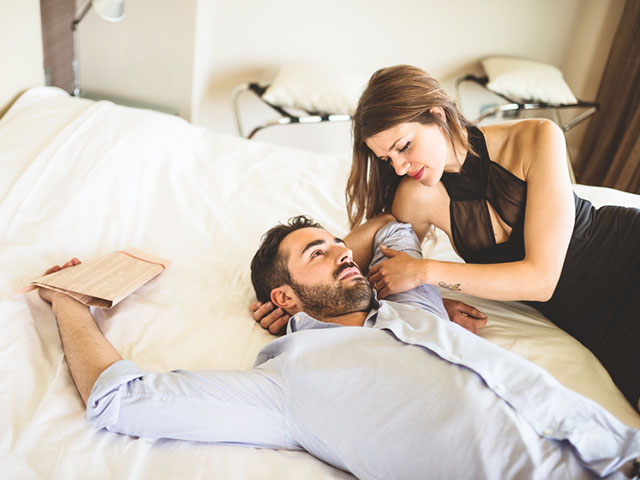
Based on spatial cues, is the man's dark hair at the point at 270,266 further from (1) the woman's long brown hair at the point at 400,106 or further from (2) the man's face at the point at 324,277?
(1) the woman's long brown hair at the point at 400,106

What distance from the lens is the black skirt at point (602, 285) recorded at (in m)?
1.25

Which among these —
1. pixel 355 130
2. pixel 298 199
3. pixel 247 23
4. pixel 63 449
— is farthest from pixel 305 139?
pixel 63 449

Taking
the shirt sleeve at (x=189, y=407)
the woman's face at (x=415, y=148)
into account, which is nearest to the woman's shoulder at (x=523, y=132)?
the woman's face at (x=415, y=148)

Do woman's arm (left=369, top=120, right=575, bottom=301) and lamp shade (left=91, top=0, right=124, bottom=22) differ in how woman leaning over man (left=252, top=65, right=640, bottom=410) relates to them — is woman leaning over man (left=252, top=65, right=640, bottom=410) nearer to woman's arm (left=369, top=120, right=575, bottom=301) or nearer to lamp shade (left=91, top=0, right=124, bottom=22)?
woman's arm (left=369, top=120, right=575, bottom=301)

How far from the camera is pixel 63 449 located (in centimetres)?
95

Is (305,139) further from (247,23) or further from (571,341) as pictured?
(571,341)

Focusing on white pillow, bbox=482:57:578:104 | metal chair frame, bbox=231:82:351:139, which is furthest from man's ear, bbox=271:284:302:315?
white pillow, bbox=482:57:578:104

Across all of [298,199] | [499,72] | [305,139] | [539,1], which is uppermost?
[539,1]

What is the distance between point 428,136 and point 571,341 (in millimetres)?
635

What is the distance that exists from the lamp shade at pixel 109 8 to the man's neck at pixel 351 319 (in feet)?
5.56

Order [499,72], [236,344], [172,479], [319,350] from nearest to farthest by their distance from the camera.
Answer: [172,479], [319,350], [236,344], [499,72]

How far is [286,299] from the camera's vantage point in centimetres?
132

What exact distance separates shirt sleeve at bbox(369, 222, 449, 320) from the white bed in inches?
7.4

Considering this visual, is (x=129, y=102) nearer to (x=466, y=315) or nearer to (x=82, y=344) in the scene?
(x=82, y=344)
